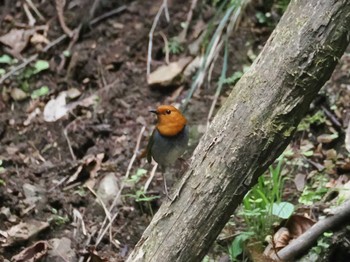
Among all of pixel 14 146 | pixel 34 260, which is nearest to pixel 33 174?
pixel 14 146

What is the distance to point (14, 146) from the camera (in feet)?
14.8

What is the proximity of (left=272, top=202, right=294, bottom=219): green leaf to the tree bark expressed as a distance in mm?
647

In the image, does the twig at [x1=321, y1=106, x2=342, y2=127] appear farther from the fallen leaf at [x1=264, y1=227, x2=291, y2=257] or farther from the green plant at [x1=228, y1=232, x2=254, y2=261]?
the green plant at [x1=228, y1=232, x2=254, y2=261]

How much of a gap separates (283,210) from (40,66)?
262cm

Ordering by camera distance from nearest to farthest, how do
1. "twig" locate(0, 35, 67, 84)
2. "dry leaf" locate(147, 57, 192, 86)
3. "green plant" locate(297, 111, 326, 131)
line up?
"green plant" locate(297, 111, 326, 131), "dry leaf" locate(147, 57, 192, 86), "twig" locate(0, 35, 67, 84)

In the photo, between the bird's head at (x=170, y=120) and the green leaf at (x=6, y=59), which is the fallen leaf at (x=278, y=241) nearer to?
the bird's head at (x=170, y=120)

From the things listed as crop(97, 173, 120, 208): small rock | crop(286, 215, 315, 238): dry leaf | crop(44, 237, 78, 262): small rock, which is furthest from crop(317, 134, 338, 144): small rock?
crop(44, 237, 78, 262): small rock

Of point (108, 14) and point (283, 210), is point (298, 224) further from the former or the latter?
point (108, 14)

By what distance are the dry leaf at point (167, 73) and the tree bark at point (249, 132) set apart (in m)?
2.01

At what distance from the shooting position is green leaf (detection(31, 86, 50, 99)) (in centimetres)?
497

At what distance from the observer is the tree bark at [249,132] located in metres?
2.80

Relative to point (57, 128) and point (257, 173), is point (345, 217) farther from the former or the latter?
point (57, 128)

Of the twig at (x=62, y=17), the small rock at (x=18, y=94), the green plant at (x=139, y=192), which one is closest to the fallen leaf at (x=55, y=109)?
the small rock at (x=18, y=94)

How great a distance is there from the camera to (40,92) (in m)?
4.99
